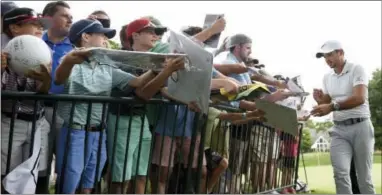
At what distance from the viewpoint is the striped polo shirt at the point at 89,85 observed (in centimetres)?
349

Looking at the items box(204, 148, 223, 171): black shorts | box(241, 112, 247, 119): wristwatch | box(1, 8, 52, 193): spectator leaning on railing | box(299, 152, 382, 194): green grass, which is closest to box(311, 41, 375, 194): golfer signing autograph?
box(299, 152, 382, 194): green grass

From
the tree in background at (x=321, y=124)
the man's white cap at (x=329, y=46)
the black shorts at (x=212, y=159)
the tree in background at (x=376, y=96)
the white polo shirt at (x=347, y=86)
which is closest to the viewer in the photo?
the black shorts at (x=212, y=159)

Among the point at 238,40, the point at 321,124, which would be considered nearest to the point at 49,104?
the point at 238,40

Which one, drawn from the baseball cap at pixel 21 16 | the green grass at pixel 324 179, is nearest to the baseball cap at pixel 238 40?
the green grass at pixel 324 179

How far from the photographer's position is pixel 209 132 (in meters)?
4.80

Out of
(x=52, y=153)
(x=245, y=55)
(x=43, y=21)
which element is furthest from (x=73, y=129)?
(x=245, y=55)

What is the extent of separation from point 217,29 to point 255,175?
7.60ft

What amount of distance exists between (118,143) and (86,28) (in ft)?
2.79

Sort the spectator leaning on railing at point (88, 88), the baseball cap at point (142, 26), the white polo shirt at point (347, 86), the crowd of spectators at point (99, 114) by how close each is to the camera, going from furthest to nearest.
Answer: the white polo shirt at point (347, 86) < the baseball cap at point (142, 26) < the spectator leaning on railing at point (88, 88) < the crowd of spectators at point (99, 114)

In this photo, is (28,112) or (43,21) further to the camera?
(43,21)

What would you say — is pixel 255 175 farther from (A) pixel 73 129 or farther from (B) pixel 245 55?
(A) pixel 73 129

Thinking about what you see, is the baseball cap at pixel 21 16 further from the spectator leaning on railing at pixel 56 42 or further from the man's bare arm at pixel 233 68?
the man's bare arm at pixel 233 68

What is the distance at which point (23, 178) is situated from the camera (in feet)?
10.1

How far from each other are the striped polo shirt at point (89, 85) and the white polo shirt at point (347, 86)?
2.76m
